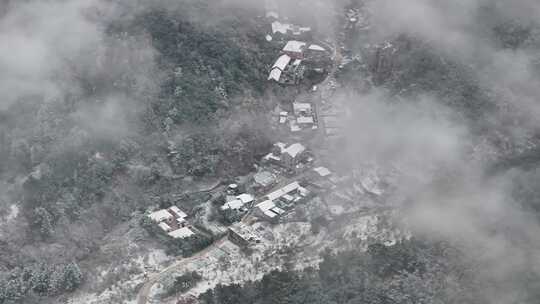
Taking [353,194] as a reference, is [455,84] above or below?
above

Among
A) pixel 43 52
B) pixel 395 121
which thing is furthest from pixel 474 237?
pixel 43 52

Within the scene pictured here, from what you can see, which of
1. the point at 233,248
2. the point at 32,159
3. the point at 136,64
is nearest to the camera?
the point at 233,248

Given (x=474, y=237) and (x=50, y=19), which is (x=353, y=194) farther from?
(x=50, y=19)

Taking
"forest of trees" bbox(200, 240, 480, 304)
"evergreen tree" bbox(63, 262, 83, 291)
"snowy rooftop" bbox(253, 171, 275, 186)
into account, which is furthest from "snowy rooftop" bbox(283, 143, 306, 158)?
"evergreen tree" bbox(63, 262, 83, 291)

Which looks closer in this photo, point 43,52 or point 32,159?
point 32,159

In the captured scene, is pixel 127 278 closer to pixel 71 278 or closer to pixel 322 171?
pixel 71 278

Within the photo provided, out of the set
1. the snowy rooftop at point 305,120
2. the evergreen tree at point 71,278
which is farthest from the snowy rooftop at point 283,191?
the evergreen tree at point 71,278
